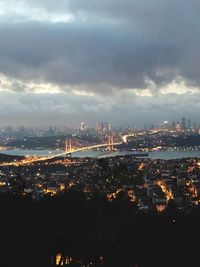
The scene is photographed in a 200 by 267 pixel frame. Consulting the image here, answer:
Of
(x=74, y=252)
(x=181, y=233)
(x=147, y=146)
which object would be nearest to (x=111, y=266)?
(x=74, y=252)

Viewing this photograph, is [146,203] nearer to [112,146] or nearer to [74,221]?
[74,221]

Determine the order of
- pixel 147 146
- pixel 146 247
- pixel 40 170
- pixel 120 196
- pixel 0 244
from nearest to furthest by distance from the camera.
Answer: pixel 0 244 < pixel 146 247 < pixel 120 196 < pixel 40 170 < pixel 147 146

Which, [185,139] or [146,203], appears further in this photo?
[185,139]

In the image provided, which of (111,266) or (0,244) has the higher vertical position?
(0,244)

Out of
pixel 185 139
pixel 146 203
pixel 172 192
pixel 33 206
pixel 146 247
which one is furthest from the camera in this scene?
pixel 185 139

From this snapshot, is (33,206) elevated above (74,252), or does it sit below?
above

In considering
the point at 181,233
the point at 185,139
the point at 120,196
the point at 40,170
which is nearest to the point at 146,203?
the point at 120,196

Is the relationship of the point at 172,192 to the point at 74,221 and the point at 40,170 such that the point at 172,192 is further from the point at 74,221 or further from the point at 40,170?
the point at 40,170

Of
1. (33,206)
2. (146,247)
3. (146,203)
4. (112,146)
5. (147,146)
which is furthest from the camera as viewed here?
(147,146)

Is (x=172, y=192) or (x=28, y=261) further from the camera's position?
(x=172, y=192)
